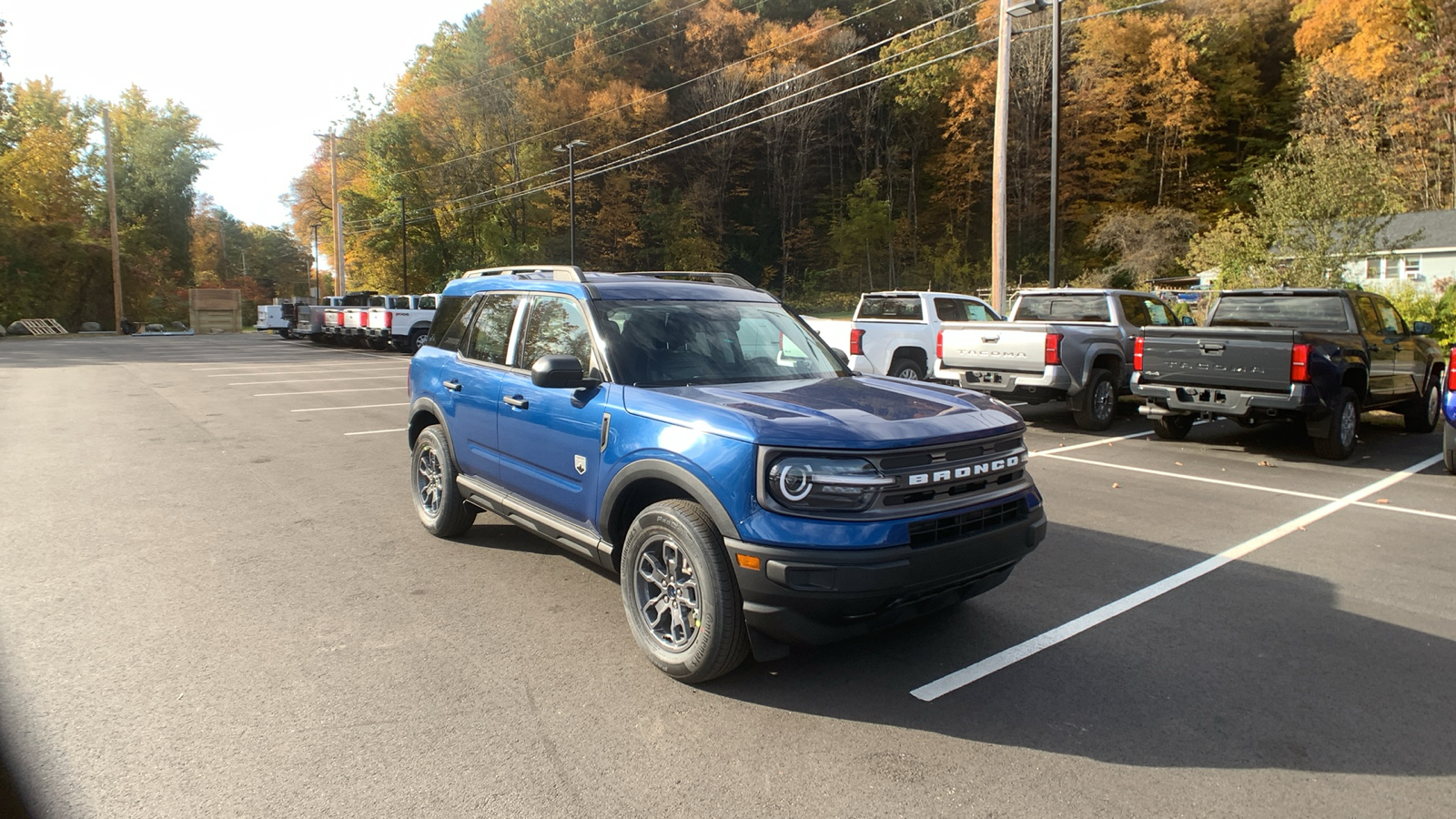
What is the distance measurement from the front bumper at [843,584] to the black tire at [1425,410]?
11.3 m

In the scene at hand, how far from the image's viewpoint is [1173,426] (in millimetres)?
11070

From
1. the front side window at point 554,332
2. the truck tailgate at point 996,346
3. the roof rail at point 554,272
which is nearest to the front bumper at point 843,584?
the front side window at point 554,332

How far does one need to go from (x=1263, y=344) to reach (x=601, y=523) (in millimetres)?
8056

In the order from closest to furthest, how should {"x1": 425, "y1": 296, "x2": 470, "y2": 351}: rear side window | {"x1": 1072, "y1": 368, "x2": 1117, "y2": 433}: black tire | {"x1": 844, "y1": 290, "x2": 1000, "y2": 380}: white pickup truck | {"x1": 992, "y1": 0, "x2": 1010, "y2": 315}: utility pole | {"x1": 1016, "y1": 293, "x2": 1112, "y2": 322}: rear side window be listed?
{"x1": 425, "y1": 296, "x2": 470, "y2": 351}: rear side window → {"x1": 1072, "y1": 368, "x2": 1117, "y2": 433}: black tire → {"x1": 1016, "y1": 293, "x2": 1112, "y2": 322}: rear side window → {"x1": 844, "y1": 290, "x2": 1000, "y2": 380}: white pickup truck → {"x1": 992, "y1": 0, "x2": 1010, "y2": 315}: utility pole

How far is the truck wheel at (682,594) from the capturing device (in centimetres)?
364

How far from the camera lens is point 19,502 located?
721 centimetres

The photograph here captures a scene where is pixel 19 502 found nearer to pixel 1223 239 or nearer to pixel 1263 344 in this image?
pixel 1263 344

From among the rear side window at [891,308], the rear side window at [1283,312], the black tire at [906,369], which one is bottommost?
the black tire at [906,369]

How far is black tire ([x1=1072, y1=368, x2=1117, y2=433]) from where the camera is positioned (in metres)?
11.7

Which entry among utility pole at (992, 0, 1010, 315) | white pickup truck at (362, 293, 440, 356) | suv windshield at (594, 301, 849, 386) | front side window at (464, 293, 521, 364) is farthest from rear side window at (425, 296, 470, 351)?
white pickup truck at (362, 293, 440, 356)

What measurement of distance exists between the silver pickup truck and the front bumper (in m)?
8.41

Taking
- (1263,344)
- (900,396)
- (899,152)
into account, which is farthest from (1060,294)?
(899,152)

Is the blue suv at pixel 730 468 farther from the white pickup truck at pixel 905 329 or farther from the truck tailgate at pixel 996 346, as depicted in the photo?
the white pickup truck at pixel 905 329

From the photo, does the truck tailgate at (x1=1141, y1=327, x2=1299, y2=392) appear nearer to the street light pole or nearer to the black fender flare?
the black fender flare
